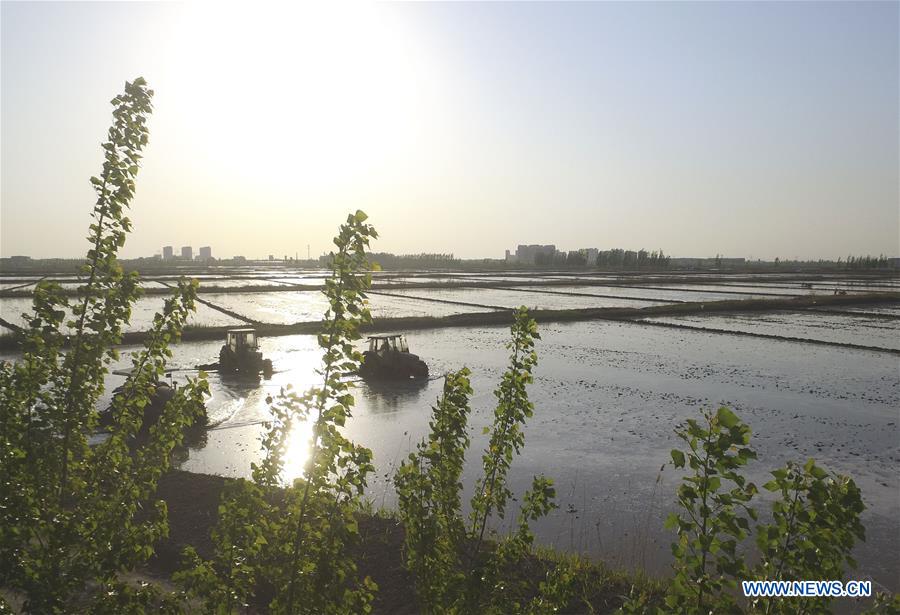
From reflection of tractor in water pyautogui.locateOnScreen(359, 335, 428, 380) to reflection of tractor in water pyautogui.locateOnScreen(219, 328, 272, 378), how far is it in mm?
3443

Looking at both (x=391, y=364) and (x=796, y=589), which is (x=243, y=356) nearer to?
(x=391, y=364)

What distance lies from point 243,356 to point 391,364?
5.06m

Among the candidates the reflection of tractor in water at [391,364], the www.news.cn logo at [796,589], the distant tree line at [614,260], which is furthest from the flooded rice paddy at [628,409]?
the distant tree line at [614,260]

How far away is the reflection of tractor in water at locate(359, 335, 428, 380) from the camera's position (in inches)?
830

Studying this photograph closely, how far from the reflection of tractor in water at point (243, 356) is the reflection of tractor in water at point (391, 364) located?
11.3 feet

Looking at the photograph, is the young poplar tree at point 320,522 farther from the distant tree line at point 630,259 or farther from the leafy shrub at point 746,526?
the distant tree line at point 630,259

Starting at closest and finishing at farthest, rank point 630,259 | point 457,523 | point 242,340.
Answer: point 457,523
point 242,340
point 630,259

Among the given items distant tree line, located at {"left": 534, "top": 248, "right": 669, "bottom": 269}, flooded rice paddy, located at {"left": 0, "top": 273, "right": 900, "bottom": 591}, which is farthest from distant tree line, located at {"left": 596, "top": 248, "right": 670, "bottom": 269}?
flooded rice paddy, located at {"left": 0, "top": 273, "right": 900, "bottom": 591}

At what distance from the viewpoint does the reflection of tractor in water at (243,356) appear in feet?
68.7

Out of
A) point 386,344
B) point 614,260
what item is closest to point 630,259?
point 614,260

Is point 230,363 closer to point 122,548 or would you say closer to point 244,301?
point 122,548

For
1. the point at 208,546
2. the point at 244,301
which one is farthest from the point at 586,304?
the point at 208,546

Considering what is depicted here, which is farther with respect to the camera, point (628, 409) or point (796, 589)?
point (628, 409)

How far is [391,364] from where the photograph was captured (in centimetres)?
2116
